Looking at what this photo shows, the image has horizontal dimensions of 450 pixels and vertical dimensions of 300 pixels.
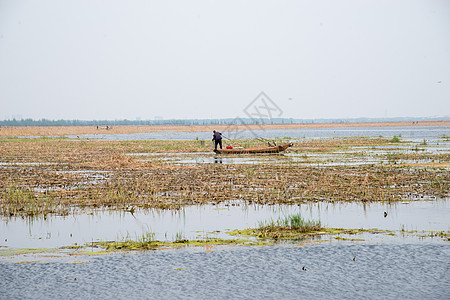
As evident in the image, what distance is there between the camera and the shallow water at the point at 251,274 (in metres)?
8.97

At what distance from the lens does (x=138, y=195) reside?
721 inches

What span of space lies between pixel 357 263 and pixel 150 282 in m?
4.27

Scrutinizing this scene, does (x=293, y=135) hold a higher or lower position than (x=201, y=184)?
higher

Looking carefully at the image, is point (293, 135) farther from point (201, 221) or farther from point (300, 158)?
point (201, 221)

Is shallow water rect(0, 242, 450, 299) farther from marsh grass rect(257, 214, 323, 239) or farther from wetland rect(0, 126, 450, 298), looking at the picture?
marsh grass rect(257, 214, 323, 239)

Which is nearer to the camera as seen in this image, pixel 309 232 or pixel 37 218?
pixel 309 232

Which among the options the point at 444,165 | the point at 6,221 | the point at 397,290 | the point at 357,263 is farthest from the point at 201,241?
the point at 444,165

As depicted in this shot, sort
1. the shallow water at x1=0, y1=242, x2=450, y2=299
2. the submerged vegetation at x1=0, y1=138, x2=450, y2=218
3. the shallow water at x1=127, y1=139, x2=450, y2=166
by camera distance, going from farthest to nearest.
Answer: the shallow water at x1=127, y1=139, x2=450, y2=166, the submerged vegetation at x1=0, y1=138, x2=450, y2=218, the shallow water at x1=0, y1=242, x2=450, y2=299

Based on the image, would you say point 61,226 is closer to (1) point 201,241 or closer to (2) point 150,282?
(1) point 201,241

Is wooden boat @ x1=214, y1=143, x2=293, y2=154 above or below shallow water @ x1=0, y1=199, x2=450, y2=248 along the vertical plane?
above

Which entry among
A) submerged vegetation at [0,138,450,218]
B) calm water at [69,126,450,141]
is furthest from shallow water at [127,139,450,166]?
calm water at [69,126,450,141]

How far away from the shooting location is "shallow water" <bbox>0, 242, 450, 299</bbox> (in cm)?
897

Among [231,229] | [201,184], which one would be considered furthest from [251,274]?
[201,184]

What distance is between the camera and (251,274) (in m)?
9.96
